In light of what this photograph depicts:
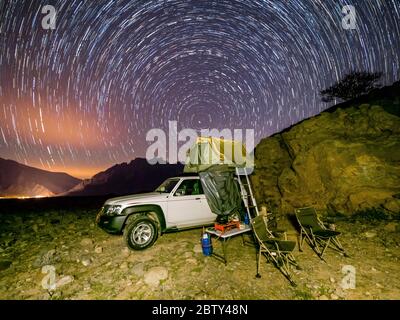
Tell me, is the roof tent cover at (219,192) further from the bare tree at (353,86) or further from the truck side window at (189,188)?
the bare tree at (353,86)

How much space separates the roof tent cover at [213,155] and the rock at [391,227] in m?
4.85

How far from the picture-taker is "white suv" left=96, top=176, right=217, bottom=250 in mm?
5902

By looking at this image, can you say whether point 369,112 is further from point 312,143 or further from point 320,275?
point 320,275

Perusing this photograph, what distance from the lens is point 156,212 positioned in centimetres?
633

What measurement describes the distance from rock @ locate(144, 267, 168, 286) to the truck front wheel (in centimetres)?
131

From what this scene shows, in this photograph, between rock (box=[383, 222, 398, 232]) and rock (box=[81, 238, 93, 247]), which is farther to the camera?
rock (box=[81, 238, 93, 247])

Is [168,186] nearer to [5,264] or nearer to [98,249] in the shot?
[98,249]

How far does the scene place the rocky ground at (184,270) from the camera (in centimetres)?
402

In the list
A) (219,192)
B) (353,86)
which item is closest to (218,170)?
(219,192)

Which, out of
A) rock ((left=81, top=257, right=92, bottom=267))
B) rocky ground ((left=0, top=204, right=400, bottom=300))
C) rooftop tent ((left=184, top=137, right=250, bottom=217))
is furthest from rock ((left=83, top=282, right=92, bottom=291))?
rooftop tent ((left=184, top=137, right=250, bottom=217))

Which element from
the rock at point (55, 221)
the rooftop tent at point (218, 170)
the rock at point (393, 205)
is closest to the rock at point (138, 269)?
the rooftop tent at point (218, 170)

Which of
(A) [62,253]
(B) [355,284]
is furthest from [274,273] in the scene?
(A) [62,253]

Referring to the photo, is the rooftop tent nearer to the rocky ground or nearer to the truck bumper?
the rocky ground

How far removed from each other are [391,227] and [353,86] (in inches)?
1216
